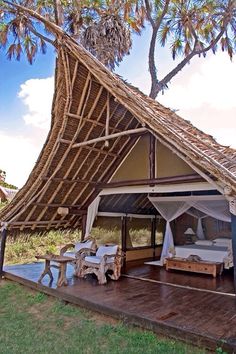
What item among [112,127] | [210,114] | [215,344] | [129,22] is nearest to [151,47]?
[129,22]

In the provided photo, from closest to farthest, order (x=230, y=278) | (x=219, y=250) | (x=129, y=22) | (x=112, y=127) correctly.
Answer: (x=112, y=127), (x=230, y=278), (x=219, y=250), (x=129, y=22)

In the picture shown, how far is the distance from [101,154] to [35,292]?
2902 mm

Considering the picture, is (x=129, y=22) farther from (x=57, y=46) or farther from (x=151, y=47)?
(x=57, y=46)

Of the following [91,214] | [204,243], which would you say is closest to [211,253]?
[204,243]

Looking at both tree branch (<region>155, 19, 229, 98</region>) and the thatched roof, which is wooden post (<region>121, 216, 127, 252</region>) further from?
tree branch (<region>155, 19, 229, 98</region>)

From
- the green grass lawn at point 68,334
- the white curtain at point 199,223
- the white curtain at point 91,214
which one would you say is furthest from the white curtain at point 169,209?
the green grass lawn at point 68,334

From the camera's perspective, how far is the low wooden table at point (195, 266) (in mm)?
6498

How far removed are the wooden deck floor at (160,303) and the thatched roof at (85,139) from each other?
1520 mm

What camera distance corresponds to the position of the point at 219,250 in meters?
6.95

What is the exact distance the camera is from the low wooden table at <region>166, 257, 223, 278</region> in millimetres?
6498

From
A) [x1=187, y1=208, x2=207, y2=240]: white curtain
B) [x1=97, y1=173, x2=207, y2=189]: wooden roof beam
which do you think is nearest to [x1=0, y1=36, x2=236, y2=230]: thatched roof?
[x1=97, y1=173, x2=207, y2=189]: wooden roof beam

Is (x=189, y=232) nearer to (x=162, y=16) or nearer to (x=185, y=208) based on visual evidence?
(x=185, y=208)

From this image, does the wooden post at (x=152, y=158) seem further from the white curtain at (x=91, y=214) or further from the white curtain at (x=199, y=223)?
the white curtain at (x=199, y=223)

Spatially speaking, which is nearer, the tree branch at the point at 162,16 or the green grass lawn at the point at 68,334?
the green grass lawn at the point at 68,334
